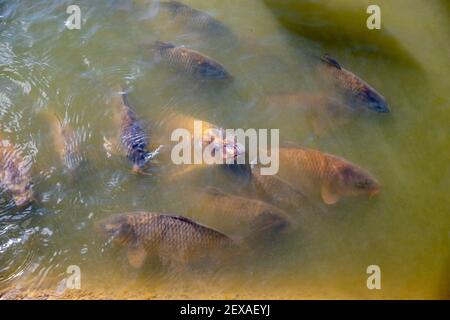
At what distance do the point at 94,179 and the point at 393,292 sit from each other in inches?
93.0

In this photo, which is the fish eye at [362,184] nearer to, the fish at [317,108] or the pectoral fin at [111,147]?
the fish at [317,108]

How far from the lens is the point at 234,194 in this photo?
3420 millimetres

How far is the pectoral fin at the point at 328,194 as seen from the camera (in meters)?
3.39

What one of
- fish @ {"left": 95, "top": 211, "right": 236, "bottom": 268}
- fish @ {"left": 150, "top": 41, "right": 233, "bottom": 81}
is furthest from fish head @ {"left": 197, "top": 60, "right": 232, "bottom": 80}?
fish @ {"left": 95, "top": 211, "right": 236, "bottom": 268}

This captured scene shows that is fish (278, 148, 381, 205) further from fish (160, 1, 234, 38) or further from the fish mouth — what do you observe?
fish (160, 1, 234, 38)

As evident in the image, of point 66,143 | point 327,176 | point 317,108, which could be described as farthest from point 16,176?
point 317,108

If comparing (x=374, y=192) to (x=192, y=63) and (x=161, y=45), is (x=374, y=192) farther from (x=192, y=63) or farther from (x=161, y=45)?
(x=161, y=45)

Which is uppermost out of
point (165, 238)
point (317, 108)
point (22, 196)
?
point (317, 108)

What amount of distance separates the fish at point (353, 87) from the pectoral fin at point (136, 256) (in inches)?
89.3

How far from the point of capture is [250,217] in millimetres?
3186

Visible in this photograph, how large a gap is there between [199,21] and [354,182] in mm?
2393

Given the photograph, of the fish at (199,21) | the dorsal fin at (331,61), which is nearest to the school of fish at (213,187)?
the dorsal fin at (331,61)

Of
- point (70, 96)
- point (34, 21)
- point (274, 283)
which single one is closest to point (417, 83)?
point (274, 283)

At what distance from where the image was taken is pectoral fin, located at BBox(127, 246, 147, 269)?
10.1ft
